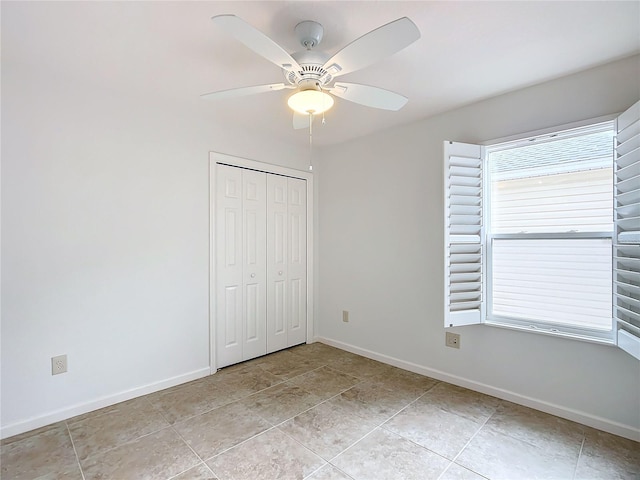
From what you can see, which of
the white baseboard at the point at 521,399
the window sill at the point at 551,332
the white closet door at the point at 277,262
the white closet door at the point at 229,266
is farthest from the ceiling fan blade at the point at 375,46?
the white baseboard at the point at 521,399

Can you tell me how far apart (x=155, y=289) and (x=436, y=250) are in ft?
8.05

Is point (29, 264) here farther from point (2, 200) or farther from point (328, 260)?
point (328, 260)

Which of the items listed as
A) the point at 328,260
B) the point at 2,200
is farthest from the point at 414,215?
the point at 2,200

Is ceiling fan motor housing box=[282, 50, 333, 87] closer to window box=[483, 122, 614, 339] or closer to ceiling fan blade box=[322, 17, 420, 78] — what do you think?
ceiling fan blade box=[322, 17, 420, 78]

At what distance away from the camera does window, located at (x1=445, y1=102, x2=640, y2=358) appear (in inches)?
77.1

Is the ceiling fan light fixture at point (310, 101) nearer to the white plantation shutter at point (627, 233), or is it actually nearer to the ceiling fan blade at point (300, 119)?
the ceiling fan blade at point (300, 119)

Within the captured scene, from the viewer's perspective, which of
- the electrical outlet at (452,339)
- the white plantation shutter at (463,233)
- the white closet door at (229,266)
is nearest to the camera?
the white plantation shutter at (463,233)

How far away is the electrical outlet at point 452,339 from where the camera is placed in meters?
2.78

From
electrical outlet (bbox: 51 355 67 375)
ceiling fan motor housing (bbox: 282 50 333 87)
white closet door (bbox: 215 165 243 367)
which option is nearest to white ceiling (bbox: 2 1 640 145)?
ceiling fan motor housing (bbox: 282 50 333 87)

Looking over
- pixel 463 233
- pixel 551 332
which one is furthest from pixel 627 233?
pixel 463 233

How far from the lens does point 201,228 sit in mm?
2973

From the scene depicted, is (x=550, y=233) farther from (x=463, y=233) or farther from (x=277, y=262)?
(x=277, y=262)

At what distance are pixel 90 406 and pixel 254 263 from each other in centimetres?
174

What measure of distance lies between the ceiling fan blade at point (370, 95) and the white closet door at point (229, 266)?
169 centimetres
